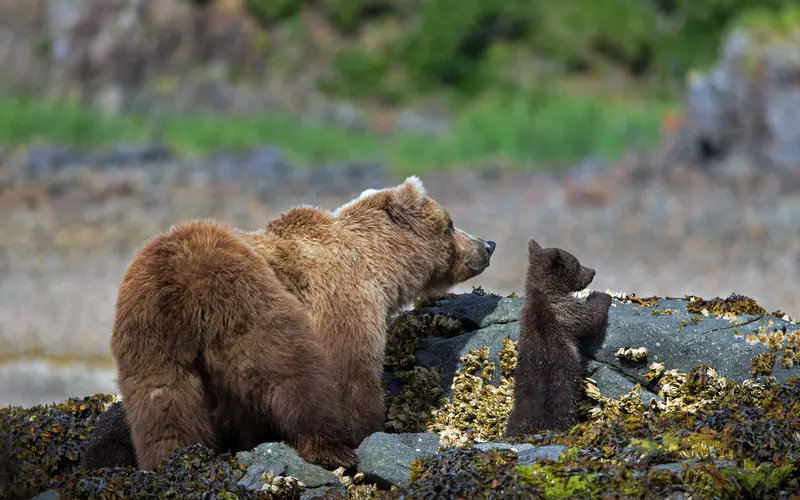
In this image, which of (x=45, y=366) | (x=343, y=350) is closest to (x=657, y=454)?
(x=343, y=350)

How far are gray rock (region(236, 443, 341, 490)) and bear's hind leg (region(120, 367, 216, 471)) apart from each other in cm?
30

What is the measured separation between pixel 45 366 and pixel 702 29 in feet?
78.0

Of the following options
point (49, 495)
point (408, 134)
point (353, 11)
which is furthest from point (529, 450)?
point (353, 11)

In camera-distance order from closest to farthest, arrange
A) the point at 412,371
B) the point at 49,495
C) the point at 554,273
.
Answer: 1. the point at 49,495
2. the point at 554,273
3. the point at 412,371

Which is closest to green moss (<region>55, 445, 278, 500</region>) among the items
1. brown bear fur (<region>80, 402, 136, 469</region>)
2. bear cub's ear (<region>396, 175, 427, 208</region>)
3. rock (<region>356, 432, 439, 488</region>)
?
rock (<region>356, 432, 439, 488</region>)

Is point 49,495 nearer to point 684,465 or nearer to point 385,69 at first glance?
point 684,465

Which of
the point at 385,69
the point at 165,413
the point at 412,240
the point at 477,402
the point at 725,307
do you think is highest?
the point at 385,69

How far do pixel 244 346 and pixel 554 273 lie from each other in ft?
6.51

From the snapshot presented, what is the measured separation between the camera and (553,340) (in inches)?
245

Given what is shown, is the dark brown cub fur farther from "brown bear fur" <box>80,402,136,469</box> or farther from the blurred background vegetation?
the blurred background vegetation

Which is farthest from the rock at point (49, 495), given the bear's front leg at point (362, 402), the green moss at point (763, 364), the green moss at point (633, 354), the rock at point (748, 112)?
the rock at point (748, 112)

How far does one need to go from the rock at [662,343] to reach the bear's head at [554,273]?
1.00 ft

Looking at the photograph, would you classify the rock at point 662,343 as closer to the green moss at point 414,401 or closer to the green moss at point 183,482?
the green moss at point 414,401

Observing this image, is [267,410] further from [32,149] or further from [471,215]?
[32,149]
